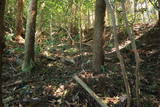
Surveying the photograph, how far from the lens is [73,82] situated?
21.7ft

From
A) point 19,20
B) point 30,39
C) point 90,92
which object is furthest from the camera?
point 19,20

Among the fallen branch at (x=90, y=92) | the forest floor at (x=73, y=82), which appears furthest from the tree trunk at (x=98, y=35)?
the fallen branch at (x=90, y=92)

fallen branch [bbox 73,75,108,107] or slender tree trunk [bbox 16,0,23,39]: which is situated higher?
slender tree trunk [bbox 16,0,23,39]

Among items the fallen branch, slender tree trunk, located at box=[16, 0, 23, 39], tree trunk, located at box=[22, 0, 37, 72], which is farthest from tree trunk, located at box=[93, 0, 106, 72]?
slender tree trunk, located at box=[16, 0, 23, 39]

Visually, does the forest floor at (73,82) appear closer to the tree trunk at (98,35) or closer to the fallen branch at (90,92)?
the fallen branch at (90,92)

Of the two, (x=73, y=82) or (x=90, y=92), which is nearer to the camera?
(x=90, y=92)

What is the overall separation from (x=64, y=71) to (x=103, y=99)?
107 inches

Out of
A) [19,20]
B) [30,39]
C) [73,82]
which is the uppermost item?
[19,20]

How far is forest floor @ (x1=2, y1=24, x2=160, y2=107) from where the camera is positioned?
19.1ft

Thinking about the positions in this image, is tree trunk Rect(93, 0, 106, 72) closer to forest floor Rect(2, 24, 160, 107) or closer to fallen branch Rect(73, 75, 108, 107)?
forest floor Rect(2, 24, 160, 107)

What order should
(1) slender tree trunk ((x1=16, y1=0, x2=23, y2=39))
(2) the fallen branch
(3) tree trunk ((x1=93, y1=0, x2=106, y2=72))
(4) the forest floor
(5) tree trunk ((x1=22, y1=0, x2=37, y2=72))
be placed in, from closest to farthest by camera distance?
(2) the fallen branch < (4) the forest floor < (3) tree trunk ((x1=93, y1=0, x2=106, y2=72)) < (5) tree trunk ((x1=22, y1=0, x2=37, y2=72)) < (1) slender tree trunk ((x1=16, y1=0, x2=23, y2=39))

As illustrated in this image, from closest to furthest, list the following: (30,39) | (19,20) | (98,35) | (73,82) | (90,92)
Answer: (90,92)
(73,82)
(98,35)
(30,39)
(19,20)

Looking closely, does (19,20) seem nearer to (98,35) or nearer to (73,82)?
(98,35)

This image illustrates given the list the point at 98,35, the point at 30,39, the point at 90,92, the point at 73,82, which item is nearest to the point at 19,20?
the point at 30,39
